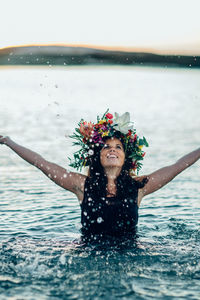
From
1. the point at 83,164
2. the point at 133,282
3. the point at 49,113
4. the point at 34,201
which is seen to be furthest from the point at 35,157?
→ the point at 49,113

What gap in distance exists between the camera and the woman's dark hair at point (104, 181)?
7.95m

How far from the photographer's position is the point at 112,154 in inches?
312

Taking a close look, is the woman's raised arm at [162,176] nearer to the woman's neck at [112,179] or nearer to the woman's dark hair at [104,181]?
the woman's dark hair at [104,181]

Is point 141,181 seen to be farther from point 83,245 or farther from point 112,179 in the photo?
point 83,245

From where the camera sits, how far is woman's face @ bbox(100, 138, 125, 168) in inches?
312

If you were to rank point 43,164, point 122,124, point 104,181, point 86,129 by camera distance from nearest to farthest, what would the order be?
1. point 43,164
2. point 104,181
3. point 122,124
4. point 86,129

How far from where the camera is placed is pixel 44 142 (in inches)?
770

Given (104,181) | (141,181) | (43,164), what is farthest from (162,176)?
(43,164)

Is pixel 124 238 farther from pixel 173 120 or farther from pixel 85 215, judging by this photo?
pixel 173 120

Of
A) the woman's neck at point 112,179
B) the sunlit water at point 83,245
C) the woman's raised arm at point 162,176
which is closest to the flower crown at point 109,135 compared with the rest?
the woman's neck at point 112,179

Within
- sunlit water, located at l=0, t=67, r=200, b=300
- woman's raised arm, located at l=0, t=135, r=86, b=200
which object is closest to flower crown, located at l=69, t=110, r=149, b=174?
woman's raised arm, located at l=0, t=135, r=86, b=200

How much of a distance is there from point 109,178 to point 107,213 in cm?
56

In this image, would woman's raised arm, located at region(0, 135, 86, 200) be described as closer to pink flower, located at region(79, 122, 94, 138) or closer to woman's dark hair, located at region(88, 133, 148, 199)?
woman's dark hair, located at region(88, 133, 148, 199)

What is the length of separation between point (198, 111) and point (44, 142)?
48.7 feet
